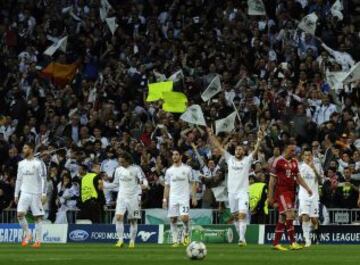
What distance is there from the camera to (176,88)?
136ft

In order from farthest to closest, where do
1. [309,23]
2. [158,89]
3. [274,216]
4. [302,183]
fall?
[309,23], [158,89], [274,216], [302,183]

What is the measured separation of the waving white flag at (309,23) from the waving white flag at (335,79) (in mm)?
2464

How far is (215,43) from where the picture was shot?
43781 mm

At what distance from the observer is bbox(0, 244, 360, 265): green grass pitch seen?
Answer: 971 inches

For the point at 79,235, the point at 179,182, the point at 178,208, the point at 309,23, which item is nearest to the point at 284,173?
the point at 179,182

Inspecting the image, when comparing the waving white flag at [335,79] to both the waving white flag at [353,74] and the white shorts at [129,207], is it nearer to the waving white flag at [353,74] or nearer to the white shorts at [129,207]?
the waving white flag at [353,74]

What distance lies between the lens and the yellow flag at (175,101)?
39.7 m

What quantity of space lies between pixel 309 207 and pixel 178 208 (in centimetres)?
376

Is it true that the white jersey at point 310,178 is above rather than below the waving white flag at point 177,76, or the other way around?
below

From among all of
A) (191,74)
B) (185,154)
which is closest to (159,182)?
(185,154)

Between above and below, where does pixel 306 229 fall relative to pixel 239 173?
below

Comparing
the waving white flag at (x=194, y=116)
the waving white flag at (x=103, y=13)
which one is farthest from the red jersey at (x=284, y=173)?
the waving white flag at (x=103, y=13)

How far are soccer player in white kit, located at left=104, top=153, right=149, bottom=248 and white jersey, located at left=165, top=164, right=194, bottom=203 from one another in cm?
96

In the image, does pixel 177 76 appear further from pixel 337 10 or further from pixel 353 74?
pixel 353 74
